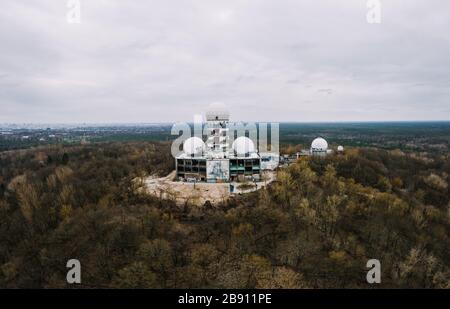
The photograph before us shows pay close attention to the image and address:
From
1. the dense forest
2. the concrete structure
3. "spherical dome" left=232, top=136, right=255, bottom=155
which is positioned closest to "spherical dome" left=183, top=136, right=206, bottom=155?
the concrete structure

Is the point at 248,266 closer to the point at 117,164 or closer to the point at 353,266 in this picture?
the point at 353,266

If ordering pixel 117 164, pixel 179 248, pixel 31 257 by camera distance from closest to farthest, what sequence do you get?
pixel 179 248, pixel 31 257, pixel 117 164

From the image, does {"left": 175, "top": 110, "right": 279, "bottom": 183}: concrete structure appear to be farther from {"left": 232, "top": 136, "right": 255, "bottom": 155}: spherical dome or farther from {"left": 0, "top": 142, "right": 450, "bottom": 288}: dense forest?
{"left": 0, "top": 142, "right": 450, "bottom": 288}: dense forest

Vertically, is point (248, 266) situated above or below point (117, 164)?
below

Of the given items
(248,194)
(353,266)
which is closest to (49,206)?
(248,194)

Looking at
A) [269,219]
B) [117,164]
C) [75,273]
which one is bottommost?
[75,273]

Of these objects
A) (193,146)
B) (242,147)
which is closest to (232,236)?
(242,147)

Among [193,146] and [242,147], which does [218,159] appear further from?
[193,146]
